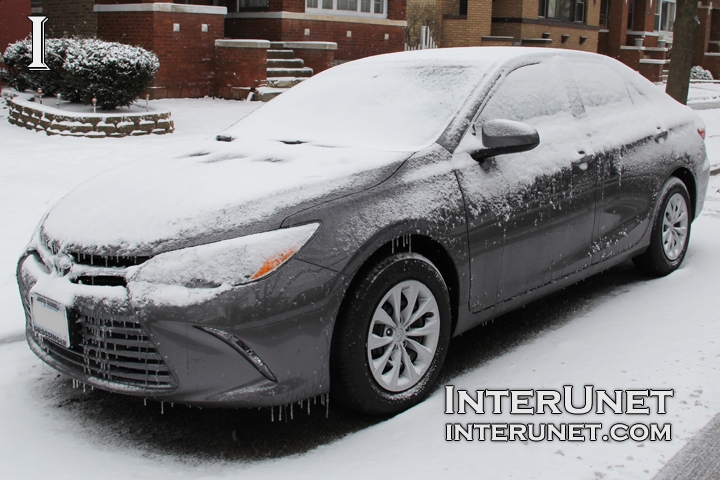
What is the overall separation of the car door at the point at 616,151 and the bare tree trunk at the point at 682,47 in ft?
31.7

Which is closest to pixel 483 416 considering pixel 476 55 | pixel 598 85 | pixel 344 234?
pixel 344 234

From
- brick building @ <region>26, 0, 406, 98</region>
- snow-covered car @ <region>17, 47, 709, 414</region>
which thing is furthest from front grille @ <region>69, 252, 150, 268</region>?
brick building @ <region>26, 0, 406, 98</region>

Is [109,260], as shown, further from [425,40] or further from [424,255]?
[425,40]

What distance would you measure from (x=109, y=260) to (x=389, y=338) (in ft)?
4.17

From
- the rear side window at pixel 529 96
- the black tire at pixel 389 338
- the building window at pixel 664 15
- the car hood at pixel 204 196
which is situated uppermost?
the building window at pixel 664 15

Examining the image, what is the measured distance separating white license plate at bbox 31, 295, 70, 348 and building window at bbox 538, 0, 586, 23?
3016 centimetres

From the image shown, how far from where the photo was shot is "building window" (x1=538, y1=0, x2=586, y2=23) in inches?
1228

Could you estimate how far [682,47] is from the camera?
47.9 ft

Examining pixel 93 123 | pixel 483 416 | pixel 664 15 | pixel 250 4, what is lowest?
pixel 483 416

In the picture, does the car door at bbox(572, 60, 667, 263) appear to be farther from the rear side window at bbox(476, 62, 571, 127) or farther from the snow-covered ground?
the snow-covered ground

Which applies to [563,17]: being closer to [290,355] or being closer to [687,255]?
[687,255]

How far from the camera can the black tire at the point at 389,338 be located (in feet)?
11.3

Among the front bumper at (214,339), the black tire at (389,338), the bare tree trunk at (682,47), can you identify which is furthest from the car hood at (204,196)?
the bare tree trunk at (682,47)

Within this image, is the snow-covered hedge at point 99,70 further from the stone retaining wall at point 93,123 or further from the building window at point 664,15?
the building window at point 664,15
